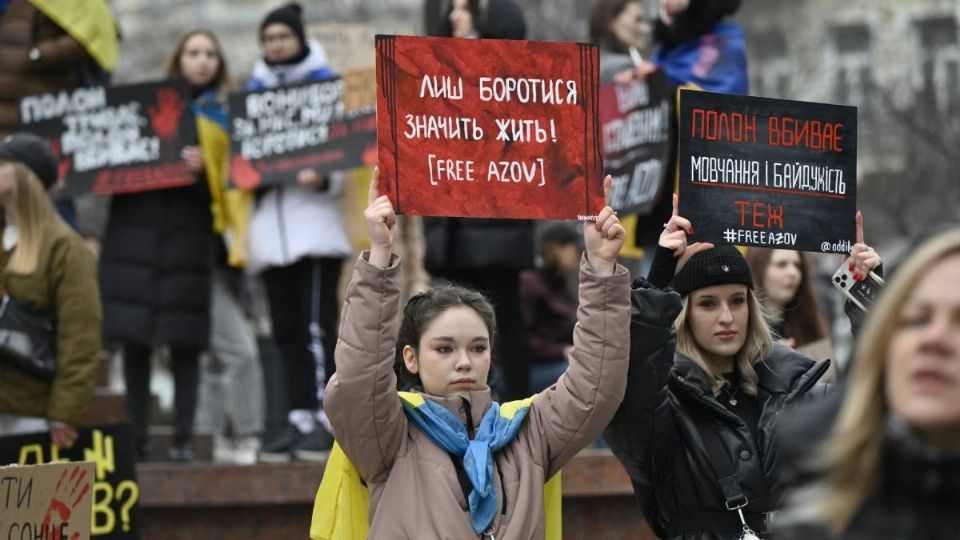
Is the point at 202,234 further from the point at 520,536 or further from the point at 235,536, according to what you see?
the point at 520,536

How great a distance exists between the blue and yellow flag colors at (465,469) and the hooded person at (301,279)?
3.27 meters

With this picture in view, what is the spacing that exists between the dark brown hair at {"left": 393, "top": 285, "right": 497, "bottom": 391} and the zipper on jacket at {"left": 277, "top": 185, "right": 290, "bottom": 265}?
3.14 meters

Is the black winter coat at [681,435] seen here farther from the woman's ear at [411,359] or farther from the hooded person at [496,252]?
the hooded person at [496,252]

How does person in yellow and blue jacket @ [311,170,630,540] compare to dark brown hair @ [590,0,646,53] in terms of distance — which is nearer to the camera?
person in yellow and blue jacket @ [311,170,630,540]

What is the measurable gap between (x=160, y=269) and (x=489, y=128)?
4.08m

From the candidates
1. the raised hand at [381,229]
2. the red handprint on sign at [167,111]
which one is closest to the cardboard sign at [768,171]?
the raised hand at [381,229]

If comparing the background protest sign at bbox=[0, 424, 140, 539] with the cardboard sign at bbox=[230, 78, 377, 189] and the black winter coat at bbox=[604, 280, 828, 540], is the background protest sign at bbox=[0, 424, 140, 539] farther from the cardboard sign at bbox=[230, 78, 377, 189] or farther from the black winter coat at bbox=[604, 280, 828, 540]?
the black winter coat at bbox=[604, 280, 828, 540]

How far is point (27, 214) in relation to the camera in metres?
8.91

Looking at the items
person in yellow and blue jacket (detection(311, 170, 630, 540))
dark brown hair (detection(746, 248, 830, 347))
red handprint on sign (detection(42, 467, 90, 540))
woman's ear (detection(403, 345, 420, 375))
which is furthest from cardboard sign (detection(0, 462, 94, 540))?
dark brown hair (detection(746, 248, 830, 347))

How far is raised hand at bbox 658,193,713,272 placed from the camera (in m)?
6.18

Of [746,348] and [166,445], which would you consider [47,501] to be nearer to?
[746,348]

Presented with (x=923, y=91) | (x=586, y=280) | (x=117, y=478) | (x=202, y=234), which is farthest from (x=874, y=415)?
(x=923, y=91)

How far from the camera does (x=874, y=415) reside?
3.76 metres

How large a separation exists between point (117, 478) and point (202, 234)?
1974mm
